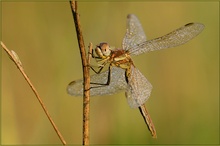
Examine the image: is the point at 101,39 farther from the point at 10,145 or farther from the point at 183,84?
the point at 10,145

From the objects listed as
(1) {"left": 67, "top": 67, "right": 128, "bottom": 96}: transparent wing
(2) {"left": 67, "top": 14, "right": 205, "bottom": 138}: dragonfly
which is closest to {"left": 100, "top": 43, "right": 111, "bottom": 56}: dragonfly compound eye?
(2) {"left": 67, "top": 14, "right": 205, "bottom": 138}: dragonfly

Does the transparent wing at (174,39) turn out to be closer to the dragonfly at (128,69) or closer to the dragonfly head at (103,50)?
A: the dragonfly at (128,69)

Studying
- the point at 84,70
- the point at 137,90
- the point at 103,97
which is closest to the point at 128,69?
the point at 137,90

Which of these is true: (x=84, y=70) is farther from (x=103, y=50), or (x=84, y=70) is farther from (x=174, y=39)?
(x=174, y=39)

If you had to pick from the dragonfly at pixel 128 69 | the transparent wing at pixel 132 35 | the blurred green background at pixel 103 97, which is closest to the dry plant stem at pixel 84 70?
the dragonfly at pixel 128 69

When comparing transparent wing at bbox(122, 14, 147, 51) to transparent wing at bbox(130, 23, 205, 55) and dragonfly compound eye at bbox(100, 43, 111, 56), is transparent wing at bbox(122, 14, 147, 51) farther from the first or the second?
dragonfly compound eye at bbox(100, 43, 111, 56)

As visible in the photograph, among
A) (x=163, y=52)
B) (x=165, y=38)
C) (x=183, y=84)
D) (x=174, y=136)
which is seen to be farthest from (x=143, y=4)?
(x=165, y=38)

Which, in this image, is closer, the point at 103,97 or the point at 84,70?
the point at 84,70
